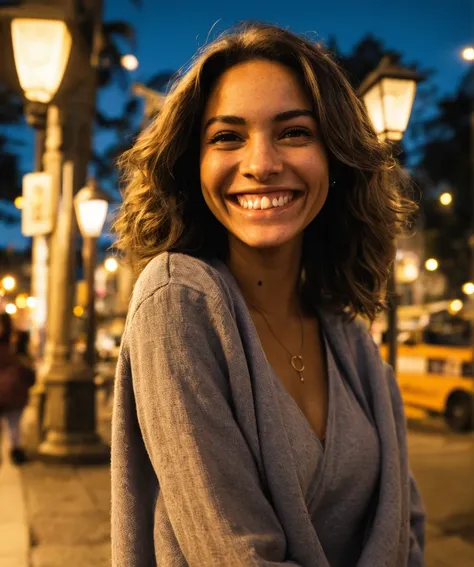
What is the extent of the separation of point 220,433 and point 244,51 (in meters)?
0.95

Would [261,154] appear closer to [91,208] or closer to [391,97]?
[391,97]

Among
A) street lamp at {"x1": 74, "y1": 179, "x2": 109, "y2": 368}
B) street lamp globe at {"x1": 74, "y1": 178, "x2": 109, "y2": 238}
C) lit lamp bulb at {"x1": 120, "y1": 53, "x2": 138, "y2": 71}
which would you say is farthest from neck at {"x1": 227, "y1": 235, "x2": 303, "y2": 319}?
lit lamp bulb at {"x1": 120, "y1": 53, "x2": 138, "y2": 71}

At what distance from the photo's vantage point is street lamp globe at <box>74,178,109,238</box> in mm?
11148

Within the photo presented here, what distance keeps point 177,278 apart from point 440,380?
12427mm

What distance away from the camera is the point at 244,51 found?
184cm

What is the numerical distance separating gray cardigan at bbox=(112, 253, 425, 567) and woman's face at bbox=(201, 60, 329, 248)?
8.1 inches

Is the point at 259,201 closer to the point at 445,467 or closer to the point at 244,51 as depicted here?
the point at 244,51

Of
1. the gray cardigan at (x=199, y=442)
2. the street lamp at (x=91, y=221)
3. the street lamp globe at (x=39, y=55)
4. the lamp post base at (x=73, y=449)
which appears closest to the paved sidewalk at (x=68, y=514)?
the lamp post base at (x=73, y=449)

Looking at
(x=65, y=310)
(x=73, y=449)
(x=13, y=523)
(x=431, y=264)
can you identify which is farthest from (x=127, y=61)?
(x=431, y=264)

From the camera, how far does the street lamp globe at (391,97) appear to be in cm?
625

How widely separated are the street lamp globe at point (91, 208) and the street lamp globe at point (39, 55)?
465 cm

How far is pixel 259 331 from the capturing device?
74.3 inches

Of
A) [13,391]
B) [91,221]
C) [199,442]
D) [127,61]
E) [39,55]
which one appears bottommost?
[13,391]

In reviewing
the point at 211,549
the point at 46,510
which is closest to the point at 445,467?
the point at 46,510
